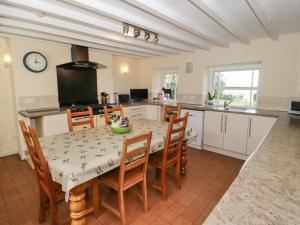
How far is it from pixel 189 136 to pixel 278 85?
80.6 inches

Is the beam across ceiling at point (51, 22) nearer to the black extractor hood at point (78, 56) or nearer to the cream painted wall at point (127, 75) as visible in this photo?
the black extractor hood at point (78, 56)

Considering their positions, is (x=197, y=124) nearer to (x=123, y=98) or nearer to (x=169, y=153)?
(x=169, y=153)

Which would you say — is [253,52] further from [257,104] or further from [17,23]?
[17,23]

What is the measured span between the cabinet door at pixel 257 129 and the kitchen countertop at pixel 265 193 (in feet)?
5.68

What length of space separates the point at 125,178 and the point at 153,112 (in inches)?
117

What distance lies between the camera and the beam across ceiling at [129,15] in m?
1.77

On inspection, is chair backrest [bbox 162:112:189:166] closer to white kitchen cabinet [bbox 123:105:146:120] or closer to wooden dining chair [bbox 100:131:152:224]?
wooden dining chair [bbox 100:131:152:224]

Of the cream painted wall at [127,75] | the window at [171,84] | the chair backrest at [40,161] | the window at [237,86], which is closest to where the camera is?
the chair backrest at [40,161]

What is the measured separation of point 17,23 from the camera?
2242 millimetres

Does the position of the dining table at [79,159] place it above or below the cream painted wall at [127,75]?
below

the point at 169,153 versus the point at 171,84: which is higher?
the point at 171,84

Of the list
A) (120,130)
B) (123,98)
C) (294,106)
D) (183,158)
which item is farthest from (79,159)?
(123,98)

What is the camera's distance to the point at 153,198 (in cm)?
205

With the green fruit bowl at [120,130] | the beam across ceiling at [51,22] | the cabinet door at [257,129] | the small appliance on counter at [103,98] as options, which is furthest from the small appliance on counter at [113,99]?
the cabinet door at [257,129]
